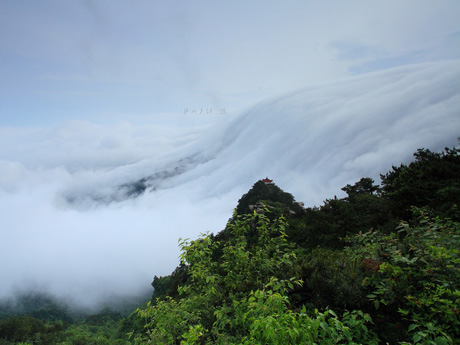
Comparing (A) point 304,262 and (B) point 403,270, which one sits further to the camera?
(A) point 304,262

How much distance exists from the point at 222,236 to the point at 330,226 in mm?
21104

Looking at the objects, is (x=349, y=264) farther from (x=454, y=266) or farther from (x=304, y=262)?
(x=454, y=266)

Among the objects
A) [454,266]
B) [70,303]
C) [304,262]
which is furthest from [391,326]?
[70,303]

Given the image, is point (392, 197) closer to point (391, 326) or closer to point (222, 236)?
point (391, 326)

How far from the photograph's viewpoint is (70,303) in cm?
14212

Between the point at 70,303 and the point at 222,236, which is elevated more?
the point at 222,236

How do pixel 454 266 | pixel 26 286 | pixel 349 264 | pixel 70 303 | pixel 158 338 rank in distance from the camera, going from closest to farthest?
pixel 454 266 < pixel 158 338 < pixel 349 264 < pixel 70 303 < pixel 26 286

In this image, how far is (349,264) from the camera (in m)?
5.37

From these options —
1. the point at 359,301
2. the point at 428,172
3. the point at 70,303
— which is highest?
the point at 428,172

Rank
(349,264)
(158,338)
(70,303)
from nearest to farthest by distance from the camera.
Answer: (158,338), (349,264), (70,303)

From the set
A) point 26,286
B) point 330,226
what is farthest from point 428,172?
point 26,286

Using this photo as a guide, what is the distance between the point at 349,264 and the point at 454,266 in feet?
5.65

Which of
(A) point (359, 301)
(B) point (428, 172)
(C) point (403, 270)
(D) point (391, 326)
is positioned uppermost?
(B) point (428, 172)

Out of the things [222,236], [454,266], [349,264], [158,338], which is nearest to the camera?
[454,266]
